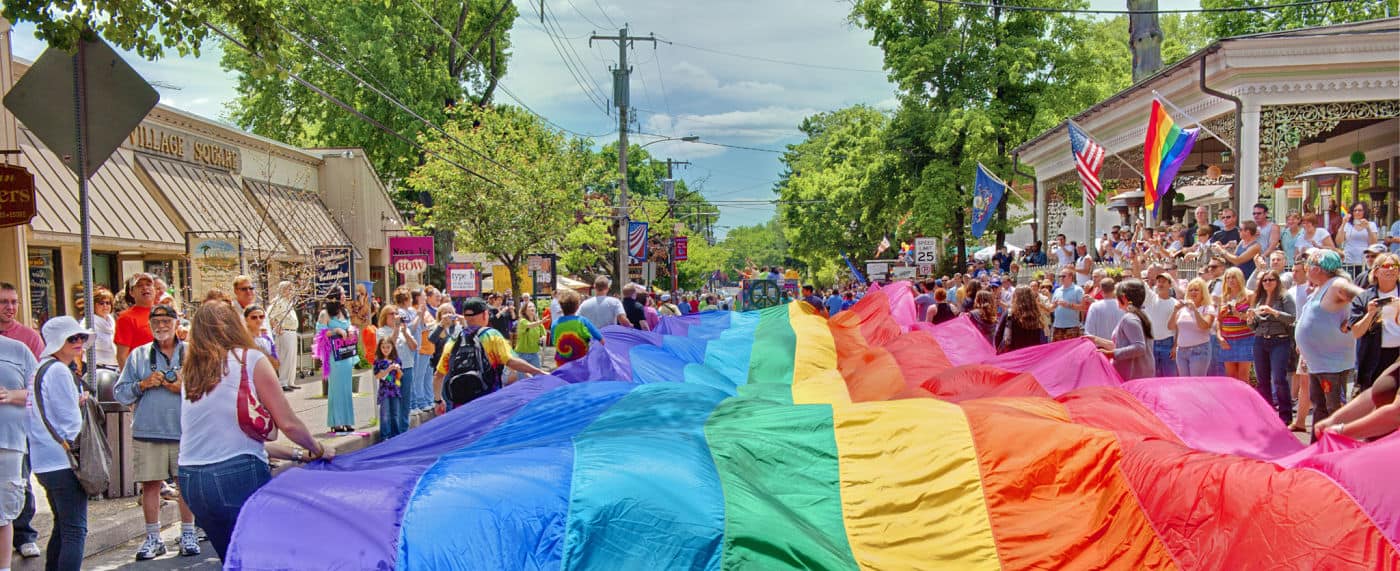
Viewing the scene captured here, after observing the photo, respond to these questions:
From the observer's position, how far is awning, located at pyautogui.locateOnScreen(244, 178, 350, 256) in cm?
2656

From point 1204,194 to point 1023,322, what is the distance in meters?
21.0

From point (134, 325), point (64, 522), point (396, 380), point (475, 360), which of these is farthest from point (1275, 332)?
point (134, 325)

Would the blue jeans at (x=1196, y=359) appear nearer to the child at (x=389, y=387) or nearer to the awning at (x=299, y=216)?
the child at (x=389, y=387)

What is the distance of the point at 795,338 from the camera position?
39.2ft

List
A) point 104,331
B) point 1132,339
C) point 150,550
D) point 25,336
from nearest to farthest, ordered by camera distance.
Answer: point 150,550 → point 25,336 → point 1132,339 → point 104,331

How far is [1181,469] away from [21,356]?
19.2 ft

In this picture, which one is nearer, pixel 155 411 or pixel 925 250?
pixel 155 411

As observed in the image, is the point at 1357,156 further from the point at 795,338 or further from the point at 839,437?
the point at 839,437

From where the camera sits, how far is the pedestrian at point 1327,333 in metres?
8.89

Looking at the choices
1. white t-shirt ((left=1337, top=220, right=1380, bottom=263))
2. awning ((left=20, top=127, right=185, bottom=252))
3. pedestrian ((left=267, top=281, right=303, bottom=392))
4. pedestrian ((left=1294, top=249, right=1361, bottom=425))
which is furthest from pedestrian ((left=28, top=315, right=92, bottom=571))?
white t-shirt ((left=1337, top=220, right=1380, bottom=263))

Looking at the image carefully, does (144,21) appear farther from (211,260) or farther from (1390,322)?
(211,260)

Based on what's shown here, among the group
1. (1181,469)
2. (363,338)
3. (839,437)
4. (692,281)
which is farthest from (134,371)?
(692,281)

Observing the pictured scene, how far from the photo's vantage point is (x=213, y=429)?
193 inches

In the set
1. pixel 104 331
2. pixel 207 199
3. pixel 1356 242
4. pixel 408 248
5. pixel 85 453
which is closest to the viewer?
pixel 85 453
